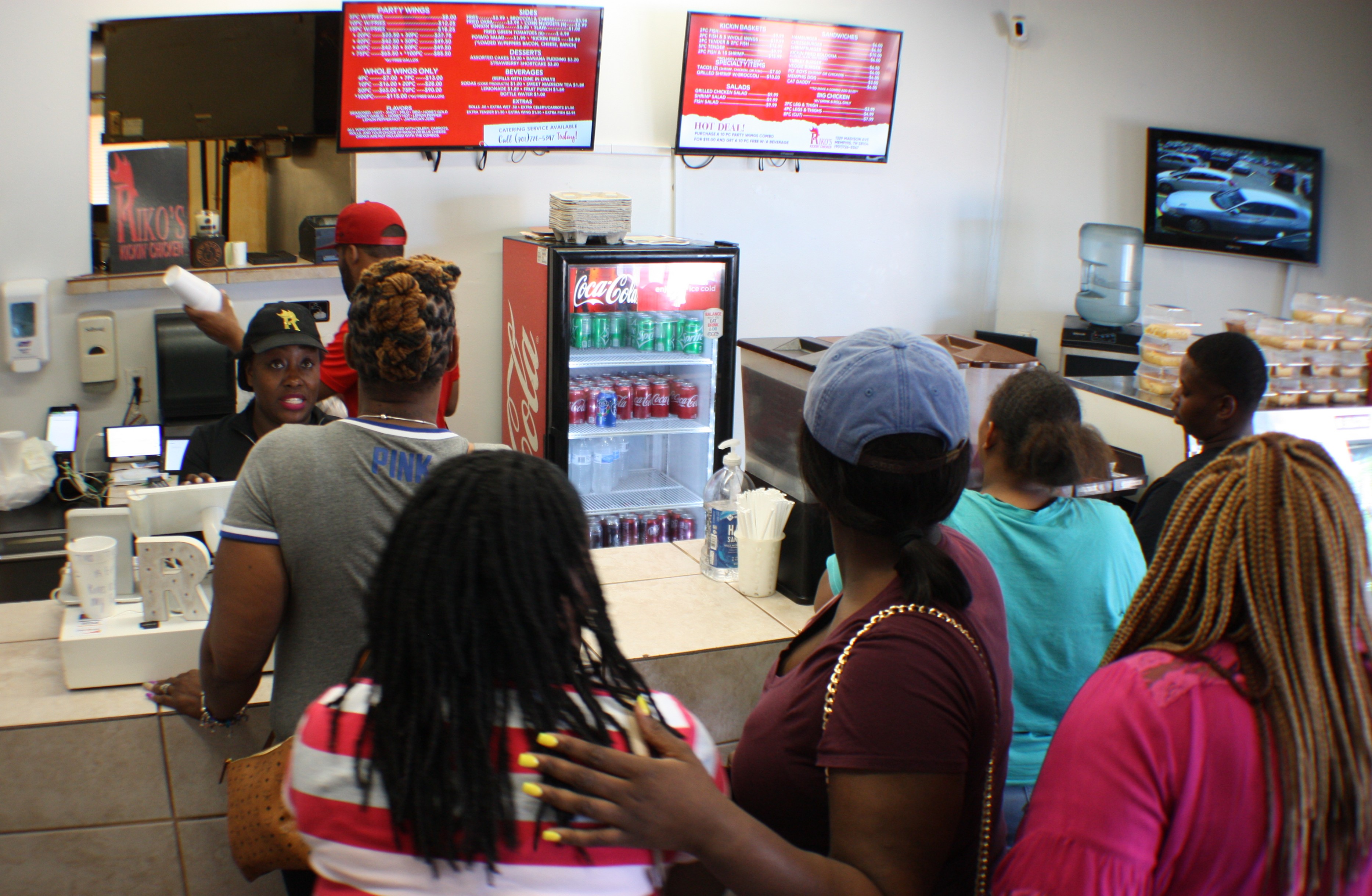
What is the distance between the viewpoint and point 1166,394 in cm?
324

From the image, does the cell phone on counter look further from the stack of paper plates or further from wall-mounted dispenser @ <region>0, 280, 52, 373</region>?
the stack of paper plates

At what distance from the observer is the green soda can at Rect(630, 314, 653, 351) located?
4.58 m

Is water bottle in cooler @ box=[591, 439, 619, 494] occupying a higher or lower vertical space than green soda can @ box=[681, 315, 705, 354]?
lower

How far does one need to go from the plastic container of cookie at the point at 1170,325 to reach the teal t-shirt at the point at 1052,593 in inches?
70.1

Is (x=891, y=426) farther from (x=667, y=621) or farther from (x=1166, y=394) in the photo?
(x=1166, y=394)

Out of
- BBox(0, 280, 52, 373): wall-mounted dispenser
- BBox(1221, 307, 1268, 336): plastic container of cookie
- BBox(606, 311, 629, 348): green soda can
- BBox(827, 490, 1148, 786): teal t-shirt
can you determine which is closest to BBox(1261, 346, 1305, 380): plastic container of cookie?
BBox(1221, 307, 1268, 336): plastic container of cookie

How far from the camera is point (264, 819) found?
148 centimetres

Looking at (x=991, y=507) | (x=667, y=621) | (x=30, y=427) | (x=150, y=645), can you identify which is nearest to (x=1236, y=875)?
(x=991, y=507)

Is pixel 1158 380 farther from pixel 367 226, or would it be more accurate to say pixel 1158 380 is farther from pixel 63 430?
pixel 63 430

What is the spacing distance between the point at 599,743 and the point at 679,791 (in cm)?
9

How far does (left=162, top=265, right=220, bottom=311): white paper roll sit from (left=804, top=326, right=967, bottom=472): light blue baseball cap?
2.17 m

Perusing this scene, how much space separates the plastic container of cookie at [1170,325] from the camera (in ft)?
10.8

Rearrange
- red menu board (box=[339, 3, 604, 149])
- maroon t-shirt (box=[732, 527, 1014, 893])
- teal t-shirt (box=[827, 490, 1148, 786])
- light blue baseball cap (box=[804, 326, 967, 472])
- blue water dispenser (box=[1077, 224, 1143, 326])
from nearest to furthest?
maroon t-shirt (box=[732, 527, 1014, 893]) < light blue baseball cap (box=[804, 326, 967, 472]) < teal t-shirt (box=[827, 490, 1148, 786]) < red menu board (box=[339, 3, 604, 149]) < blue water dispenser (box=[1077, 224, 1143, 326])

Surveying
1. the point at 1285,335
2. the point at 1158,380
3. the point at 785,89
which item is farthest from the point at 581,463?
the point at 1285,335
